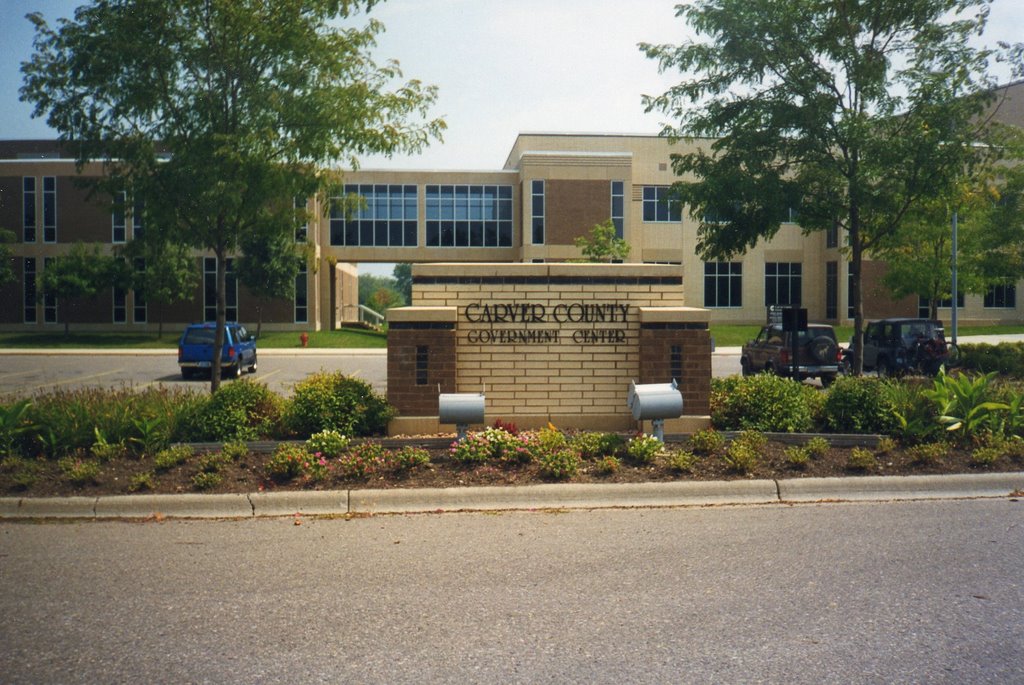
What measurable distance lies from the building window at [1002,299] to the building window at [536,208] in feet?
90.1

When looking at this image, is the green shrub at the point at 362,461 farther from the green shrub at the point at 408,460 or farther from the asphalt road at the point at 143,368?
the asphalt road at the point at 143,368

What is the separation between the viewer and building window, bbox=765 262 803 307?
Answer: 5738 centimetres

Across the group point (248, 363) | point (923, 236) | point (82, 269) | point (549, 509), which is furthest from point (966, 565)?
A: point (82, 269)

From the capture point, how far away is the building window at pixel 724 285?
56312 mm

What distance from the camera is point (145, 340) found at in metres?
48.1

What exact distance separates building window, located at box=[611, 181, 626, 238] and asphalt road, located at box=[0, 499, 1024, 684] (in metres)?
46.5

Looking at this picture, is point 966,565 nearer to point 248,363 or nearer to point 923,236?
point 248,363

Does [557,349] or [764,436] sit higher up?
[557,349]

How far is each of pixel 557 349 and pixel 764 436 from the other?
2.65m

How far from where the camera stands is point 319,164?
46.5 ft

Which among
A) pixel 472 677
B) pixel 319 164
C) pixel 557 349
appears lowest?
pixel 472 677

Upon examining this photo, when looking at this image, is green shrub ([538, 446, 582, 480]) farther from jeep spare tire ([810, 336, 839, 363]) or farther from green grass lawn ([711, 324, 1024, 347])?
green grass lawn ([711, 324, 1024, 347])

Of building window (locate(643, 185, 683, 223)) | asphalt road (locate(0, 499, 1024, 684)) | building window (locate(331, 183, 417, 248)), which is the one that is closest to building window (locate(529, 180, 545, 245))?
building window (locate(643, 185, 683, 223))

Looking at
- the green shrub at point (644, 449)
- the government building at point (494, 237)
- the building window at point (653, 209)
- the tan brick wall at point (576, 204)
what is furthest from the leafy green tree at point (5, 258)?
the green shrub at point (644, 449)
